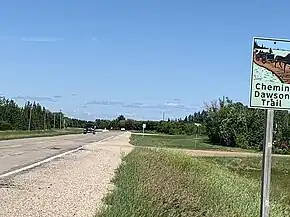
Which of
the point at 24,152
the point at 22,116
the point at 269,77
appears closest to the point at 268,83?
the point at 269,77

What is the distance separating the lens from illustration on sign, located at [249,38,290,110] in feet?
21.3

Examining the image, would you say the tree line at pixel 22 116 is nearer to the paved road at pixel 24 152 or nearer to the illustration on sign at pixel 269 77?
the paved road at pixel 24 152

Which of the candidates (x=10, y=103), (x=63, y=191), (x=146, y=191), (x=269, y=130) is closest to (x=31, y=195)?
(x=63, y=191)

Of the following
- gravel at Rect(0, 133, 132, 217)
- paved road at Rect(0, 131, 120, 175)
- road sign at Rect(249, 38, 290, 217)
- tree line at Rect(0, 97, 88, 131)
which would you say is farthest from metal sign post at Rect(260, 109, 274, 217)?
tree line at Rect(0, 97, 88, 131)

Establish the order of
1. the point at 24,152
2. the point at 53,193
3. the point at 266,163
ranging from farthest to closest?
the point at 24,152, the point at 53,193, the point at 266,163

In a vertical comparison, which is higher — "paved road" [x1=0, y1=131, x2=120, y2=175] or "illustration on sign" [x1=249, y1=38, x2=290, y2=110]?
"illustration on sign" [x1=249, y1=38, x2=290, y2=110]

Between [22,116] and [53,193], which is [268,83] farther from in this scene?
[22,116]

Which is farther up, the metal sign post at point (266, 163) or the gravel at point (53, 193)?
the metal sign post at point (266, 163)

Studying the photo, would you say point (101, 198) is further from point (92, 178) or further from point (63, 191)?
point (92, 178)

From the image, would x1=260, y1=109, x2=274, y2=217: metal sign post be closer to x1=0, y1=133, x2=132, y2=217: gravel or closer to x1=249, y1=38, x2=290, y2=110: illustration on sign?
x1=249, y1=38, x2=290, y2=110: illustration on sign

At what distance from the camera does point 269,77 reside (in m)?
6.53

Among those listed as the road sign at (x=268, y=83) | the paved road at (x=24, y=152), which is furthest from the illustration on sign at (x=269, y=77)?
the paved road at (x=24, y=152)

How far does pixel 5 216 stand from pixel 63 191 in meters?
4.55

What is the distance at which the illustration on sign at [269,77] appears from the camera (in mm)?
6488
